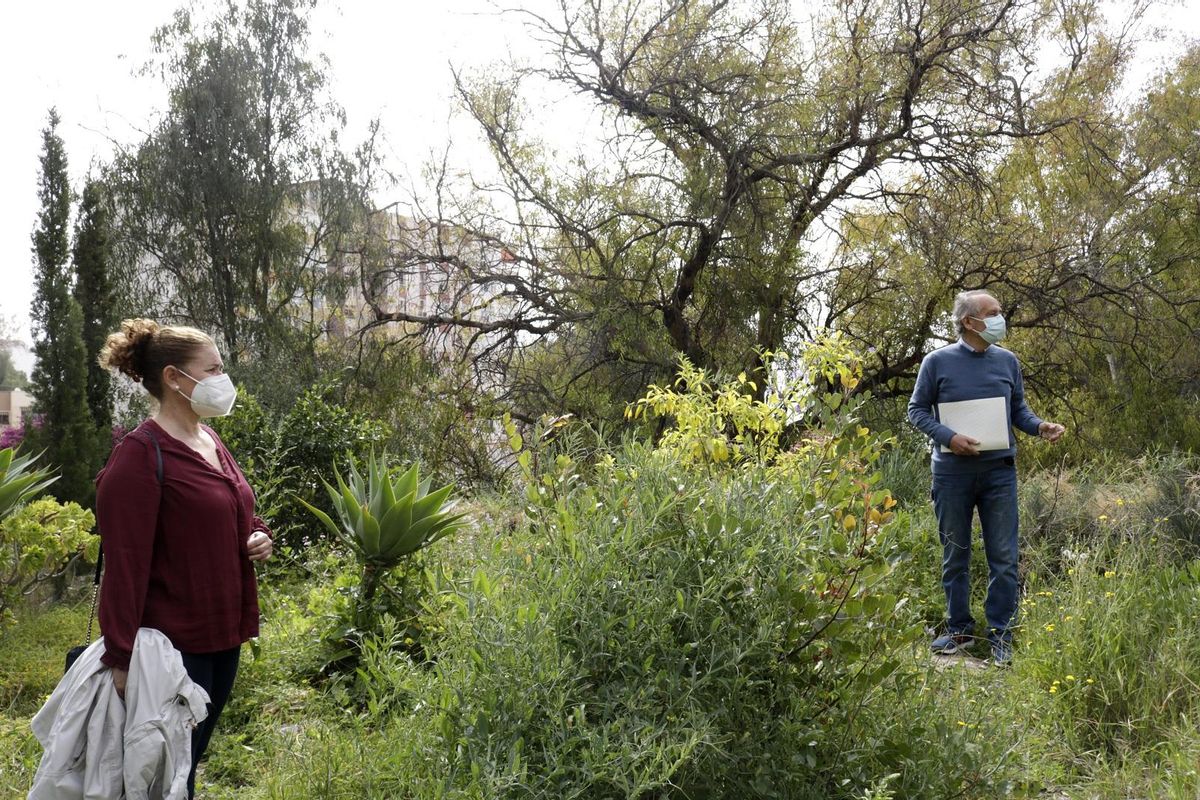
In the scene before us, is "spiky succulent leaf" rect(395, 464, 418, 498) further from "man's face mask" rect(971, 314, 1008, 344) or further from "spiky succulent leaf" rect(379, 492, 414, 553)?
"man's face mask" rect(971, 314, 1008, 344)

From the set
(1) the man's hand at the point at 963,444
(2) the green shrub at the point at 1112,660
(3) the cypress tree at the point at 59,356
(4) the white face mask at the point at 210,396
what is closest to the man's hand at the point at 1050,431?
(1) the man's hand at the point at 963,444

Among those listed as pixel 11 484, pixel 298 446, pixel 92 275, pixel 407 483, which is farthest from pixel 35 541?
pixel 92 275

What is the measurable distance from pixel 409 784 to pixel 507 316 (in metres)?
9.10

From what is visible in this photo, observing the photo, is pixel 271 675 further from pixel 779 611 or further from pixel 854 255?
pixel 854 255

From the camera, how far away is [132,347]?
126 inches

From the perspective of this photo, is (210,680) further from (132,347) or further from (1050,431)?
(1050,431)

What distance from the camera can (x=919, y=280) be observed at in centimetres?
1065

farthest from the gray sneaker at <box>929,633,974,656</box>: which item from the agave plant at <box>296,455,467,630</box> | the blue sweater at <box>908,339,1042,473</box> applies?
the agave plant at <box>296,455,467,630</box>

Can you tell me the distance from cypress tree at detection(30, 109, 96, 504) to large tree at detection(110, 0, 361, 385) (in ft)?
8.96

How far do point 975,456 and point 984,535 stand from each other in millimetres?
422

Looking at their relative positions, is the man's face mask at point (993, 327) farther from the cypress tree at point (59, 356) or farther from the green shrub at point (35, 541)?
the cypress tree at point (59, 356)

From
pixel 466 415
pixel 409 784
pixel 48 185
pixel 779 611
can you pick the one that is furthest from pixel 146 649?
pixel 48 185

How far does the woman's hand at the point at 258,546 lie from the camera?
3.23 metres

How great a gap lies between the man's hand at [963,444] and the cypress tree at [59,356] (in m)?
11.9
